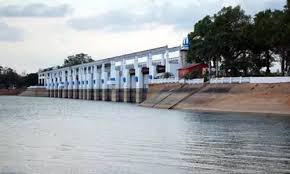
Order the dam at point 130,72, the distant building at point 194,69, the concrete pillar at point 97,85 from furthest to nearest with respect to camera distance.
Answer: the concrete pillar at point 97,85
the dam at point 130,72
the distant building at point 194,69

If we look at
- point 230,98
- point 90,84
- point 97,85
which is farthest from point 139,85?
point 230,98

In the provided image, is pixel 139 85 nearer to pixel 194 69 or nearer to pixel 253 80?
pixel 194 69

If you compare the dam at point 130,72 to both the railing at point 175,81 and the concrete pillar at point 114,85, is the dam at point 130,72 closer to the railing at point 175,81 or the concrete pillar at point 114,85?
the concrete pillar at point 114,85

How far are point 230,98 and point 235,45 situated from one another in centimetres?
2500

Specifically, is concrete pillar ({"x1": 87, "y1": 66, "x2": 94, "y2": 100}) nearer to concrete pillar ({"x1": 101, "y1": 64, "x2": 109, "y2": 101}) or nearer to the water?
concrete pillar ({"x1": 101, "y1": 64, "x2": 109, "y2": 101})

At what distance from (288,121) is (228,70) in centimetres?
5367

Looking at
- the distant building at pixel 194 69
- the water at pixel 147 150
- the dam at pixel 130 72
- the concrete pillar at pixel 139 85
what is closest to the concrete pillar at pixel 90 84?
the dam at pixel 130 72

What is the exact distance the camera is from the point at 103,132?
4588 cm

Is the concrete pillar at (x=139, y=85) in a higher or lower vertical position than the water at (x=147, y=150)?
higher

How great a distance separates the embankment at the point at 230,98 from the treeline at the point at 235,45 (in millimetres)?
9564

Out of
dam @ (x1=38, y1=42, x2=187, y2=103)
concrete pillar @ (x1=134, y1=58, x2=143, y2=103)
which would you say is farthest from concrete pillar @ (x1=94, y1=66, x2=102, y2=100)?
concrete pillar @ (x1=134, y1=58, x2=143, y2=103)

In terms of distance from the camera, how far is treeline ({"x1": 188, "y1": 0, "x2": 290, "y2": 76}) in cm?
9700

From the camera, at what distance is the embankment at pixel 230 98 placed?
70.4 m

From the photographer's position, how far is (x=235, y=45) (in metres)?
102
